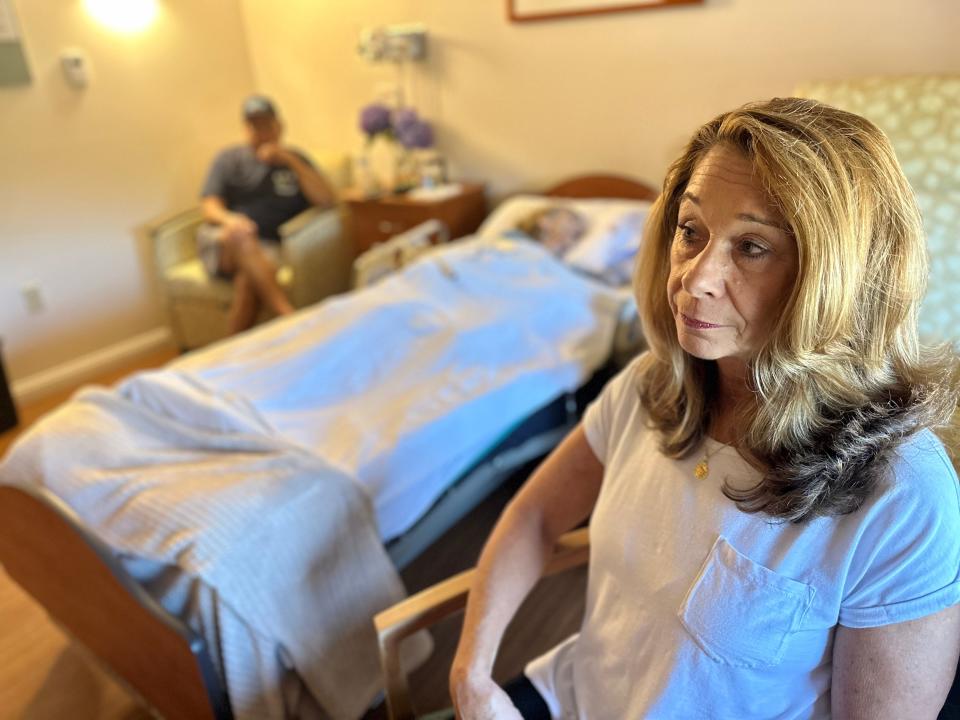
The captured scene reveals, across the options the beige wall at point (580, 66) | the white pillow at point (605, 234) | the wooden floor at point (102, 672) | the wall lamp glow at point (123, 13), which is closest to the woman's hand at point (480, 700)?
the wooden floor at point (102, 672)

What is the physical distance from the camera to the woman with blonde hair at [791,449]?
649 millimetres

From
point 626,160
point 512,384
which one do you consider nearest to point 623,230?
point 626,160

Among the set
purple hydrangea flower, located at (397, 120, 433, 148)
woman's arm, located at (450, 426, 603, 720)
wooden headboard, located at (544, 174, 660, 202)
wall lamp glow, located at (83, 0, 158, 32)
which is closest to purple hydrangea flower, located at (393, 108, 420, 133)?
purple hydrangea flower, located at (397, 120, 433, 148)

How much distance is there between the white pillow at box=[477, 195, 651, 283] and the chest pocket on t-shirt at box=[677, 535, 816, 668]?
5.97 feet

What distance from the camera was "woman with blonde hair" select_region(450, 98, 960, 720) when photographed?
0.65m

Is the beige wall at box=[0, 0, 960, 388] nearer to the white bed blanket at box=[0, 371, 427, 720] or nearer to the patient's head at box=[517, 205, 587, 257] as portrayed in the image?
the patient's head at box=[517, 205, 587, 257]

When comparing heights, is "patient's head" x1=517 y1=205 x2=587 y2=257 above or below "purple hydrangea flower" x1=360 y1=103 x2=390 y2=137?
below

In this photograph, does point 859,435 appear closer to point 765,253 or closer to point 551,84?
point 765,253

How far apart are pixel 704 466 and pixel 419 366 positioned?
1144 millimetres

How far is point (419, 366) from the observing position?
1.87m

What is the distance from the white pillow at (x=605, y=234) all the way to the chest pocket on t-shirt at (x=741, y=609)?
1821 mm

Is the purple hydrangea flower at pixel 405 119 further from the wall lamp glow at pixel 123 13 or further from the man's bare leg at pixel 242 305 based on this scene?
the wall lamp glow at pixel 123 13

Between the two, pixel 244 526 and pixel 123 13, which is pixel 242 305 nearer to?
pixel 123 13

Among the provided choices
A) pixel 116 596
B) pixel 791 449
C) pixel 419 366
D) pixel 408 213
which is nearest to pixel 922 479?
pixel 791 449
